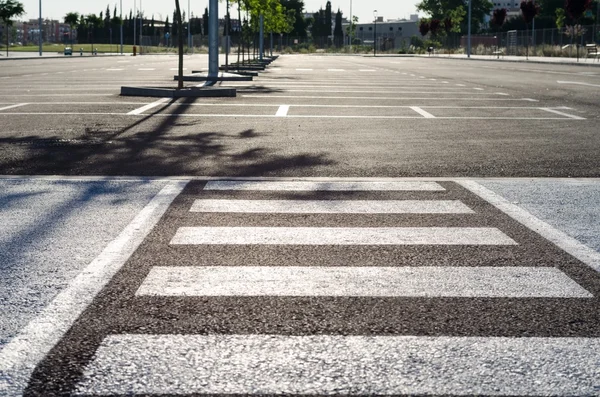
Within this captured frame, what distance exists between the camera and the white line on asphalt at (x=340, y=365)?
3.03m

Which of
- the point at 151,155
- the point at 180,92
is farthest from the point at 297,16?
the point at 151,155

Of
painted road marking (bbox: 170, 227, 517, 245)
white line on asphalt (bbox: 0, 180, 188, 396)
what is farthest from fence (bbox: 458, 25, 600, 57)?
white line on asphalt (bbox: 0, 180, 188, 396)

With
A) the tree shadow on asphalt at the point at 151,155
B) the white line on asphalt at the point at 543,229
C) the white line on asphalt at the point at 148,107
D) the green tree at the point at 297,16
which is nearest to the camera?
the white line on asphalt at the point at 543,229

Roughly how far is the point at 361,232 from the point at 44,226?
6.68 feet

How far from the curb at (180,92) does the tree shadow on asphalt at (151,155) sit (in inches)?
251

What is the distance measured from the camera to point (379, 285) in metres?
4.36

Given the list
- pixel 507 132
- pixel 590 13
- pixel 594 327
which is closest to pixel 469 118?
pixel 507 132

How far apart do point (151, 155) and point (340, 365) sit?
6.38 meters

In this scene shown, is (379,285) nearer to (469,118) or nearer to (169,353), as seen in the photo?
(169,353)

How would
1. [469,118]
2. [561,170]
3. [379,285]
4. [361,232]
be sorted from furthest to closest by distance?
1. [469,118]
2. [561,170]
3. [361,232]
4. [379,285]

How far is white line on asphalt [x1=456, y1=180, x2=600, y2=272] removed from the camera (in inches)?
196

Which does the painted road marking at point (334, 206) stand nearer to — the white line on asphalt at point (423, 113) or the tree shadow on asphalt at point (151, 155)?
the tree shadow on asphalt at point (151, 155)

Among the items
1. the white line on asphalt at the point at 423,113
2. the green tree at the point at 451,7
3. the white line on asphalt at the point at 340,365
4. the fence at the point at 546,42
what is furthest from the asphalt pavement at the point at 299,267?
the green tree at the point at 451,7

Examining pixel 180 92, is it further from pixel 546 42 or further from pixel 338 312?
pixel 546 42
